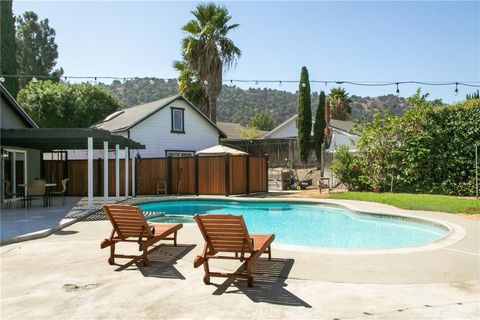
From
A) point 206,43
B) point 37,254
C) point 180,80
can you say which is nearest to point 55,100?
point 180,80

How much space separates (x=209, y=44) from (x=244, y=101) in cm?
5608

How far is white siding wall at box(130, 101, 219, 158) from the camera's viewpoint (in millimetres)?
22422

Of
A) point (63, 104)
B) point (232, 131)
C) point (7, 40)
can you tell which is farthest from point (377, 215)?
point (232, 131)

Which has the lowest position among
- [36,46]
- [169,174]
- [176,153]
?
[169,174]

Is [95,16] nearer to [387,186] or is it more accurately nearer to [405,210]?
[405,210]

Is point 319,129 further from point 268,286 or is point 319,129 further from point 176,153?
point 268,286

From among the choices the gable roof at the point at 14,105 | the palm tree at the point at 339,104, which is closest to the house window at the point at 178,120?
the gable roof at the point at 14,105

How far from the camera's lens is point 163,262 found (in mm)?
6195

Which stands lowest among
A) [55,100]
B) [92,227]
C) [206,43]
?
[92,227]

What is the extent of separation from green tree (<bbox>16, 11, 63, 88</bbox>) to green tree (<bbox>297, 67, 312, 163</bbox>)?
3103cm

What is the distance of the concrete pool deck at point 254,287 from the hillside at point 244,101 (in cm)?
6391

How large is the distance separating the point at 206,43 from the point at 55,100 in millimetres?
12826

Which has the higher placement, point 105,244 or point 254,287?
point 105,244

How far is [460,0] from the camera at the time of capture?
41.5ft
